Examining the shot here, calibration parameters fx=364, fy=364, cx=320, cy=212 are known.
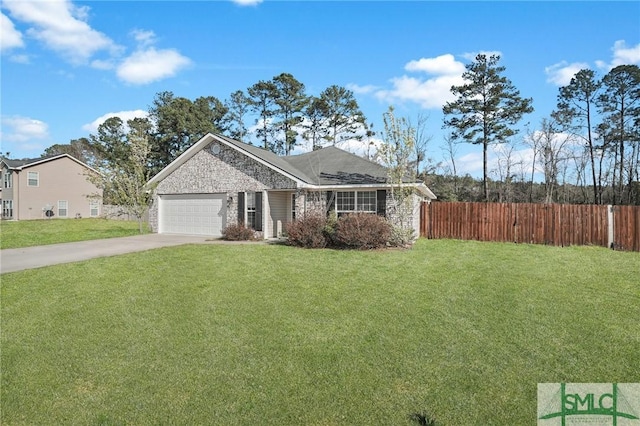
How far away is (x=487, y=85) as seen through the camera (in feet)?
90.6

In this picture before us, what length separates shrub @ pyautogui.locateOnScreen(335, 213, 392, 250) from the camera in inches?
493

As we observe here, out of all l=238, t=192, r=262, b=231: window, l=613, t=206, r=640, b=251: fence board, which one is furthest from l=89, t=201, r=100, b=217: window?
l=613, t=206, r=640, b=251: fence board

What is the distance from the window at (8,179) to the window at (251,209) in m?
28.2

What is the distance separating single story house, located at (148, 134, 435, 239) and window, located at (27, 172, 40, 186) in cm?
2046

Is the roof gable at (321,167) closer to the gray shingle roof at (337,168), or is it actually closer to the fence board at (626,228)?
the gray shingle roof at (337,168)

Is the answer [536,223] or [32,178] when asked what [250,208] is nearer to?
[536,223]

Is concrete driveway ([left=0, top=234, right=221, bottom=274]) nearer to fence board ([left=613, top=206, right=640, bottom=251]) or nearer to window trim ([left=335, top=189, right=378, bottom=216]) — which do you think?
window trim ([left=335, top=189, right=378, bottom=216])

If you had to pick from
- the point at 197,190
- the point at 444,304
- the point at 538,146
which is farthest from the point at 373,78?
the point at 538,146

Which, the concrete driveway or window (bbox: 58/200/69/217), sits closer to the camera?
the concrete driveway

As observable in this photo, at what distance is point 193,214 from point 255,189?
4316mm

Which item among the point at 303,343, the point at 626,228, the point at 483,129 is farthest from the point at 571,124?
the point at 303,343

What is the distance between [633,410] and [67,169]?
42.3 metres

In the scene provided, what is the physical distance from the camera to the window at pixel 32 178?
32.5 meters

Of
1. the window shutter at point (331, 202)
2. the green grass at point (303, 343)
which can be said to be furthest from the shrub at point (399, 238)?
the green grass at point (303, 343)
